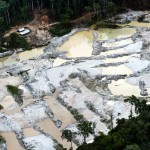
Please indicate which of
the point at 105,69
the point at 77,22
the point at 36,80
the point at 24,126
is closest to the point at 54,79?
the point at 36,80

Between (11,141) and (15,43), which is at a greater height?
(15,43)

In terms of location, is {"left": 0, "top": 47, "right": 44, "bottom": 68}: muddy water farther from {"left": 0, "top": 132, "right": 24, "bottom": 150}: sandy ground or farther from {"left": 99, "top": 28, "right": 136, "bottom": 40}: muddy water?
{"left": 0, "top": 132, "right": 24, "bottom": 150}: sandy ground

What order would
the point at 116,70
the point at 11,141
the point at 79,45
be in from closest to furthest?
the point at 11,141 < the point at 116,70 < the point at 79,45

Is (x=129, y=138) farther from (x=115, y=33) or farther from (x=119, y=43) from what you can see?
(x=115, y=33)

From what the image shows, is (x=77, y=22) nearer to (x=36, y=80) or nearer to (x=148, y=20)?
(x=148, y=20)

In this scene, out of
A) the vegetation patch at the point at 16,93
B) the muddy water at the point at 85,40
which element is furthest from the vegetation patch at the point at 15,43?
the vegetation patch at the point at 16,93

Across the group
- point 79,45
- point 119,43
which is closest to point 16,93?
point 79,45

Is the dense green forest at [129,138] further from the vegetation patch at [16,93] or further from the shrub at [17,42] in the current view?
the shrub at [17,42]

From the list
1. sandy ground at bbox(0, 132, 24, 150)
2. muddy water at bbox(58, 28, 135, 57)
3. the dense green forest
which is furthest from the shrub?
the dense green forest

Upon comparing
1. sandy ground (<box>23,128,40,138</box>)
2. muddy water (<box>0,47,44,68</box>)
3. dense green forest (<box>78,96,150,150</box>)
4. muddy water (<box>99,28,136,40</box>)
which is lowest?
muddy water (<box>0,47,44,68</box>)
